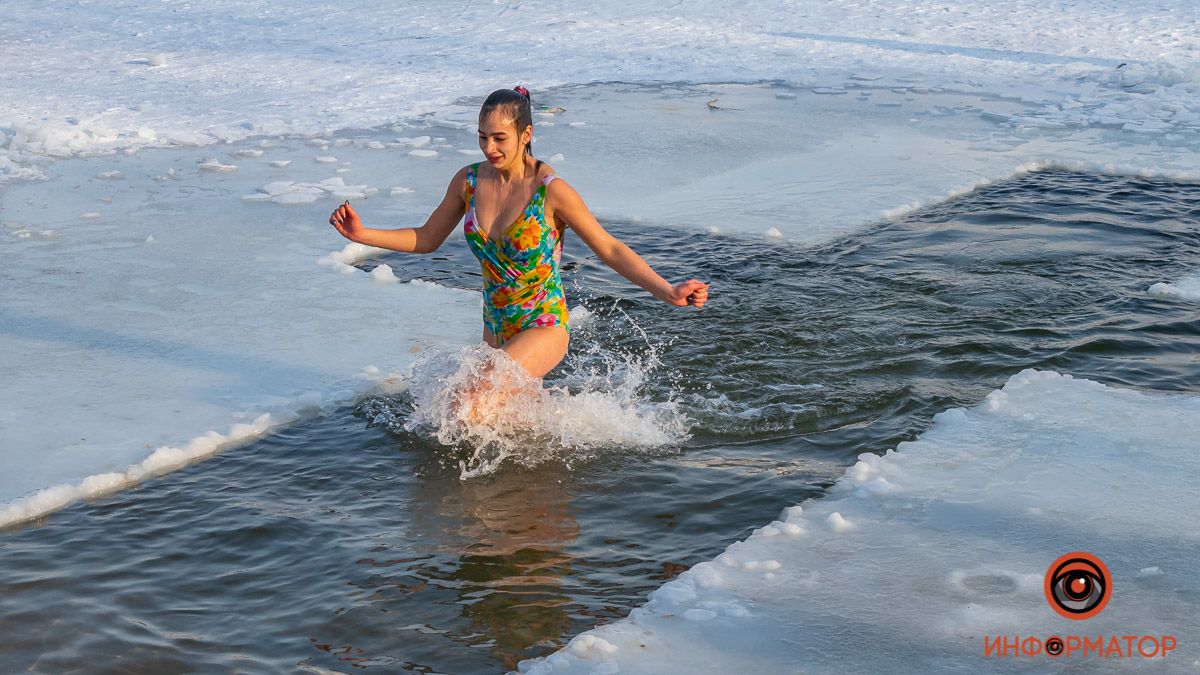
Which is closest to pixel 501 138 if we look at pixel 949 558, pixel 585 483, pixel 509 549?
pixel 585 483

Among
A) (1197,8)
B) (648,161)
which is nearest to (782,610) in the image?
(648,161)

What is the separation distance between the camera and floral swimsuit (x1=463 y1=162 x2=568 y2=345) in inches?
197

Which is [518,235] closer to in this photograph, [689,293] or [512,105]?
[512,105]

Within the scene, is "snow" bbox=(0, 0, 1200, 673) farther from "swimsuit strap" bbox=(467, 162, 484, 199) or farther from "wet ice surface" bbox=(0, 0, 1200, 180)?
"swimsuit strap" bbox=(467, 162, 484, 199)

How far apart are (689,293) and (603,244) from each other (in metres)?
0.49

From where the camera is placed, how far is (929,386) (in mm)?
5375

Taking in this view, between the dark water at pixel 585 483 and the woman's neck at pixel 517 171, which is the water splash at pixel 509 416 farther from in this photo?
the woman's neck at pixel 517 171

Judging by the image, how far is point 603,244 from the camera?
4.88 metres

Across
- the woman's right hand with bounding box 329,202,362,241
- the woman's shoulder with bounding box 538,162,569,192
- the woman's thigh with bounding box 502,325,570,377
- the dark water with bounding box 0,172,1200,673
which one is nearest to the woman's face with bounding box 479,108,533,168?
the woman's shoulder with bounding box 538,162,569,192

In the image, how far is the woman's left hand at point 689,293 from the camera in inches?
178

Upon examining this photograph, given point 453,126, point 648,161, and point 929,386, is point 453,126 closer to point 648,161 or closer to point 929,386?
point 648,161

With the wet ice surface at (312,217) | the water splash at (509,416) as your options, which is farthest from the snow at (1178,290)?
the water splash at (509,416)

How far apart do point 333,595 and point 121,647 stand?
0.60m

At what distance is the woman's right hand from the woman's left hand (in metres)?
1.18
